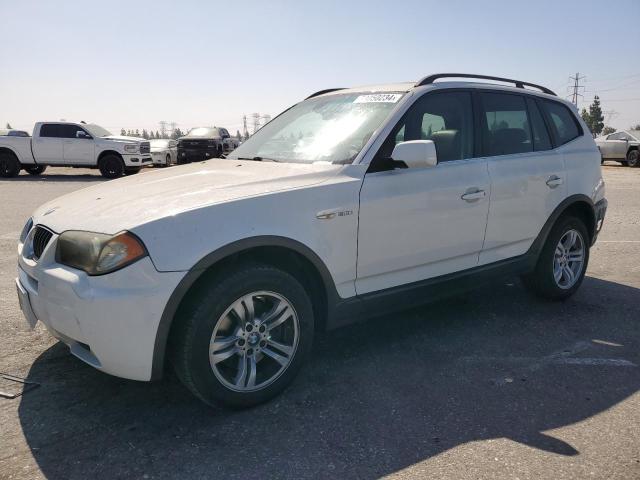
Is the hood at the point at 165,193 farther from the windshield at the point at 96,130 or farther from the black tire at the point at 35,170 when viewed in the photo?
the black tire at the point at 35,170

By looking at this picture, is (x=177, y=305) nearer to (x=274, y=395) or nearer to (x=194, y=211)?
(x=194, y=211)

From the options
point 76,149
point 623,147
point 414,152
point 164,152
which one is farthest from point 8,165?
point 623,147

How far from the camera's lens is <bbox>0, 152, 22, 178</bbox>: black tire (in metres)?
18.4

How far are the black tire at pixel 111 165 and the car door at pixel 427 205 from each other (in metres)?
16.0

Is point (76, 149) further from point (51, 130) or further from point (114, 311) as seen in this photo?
point (114, 311)

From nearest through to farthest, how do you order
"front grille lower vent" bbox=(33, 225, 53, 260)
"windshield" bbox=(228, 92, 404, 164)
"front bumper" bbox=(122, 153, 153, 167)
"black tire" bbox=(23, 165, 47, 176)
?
"front grille lower vent" bbox=(33, 225, 53, 260) < "windshield" bbox=(228, 92, 404, 164) < "front bumper" bbox=(122, 153, 153, 167) < "black tire" bbox=(23, 165, 47, 176)

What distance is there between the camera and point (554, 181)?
A: 4.45 metres

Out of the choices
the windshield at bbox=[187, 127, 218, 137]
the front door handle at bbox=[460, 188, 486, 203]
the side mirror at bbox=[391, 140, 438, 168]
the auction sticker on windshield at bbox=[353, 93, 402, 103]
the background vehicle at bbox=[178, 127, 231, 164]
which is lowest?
the background vehicle at bbox=[178, 127, 231, 164]

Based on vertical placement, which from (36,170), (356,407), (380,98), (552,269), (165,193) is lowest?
(36,170)

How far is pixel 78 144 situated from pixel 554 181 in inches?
667

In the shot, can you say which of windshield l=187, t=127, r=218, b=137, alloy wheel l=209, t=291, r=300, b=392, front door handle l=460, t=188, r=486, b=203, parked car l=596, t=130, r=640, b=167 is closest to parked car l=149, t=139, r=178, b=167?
windshield l=187, t=127, r=218, b=137

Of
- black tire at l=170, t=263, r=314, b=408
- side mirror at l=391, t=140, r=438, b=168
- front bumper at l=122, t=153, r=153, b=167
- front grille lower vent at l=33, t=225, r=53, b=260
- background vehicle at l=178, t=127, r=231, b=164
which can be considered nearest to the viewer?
black tire at l=170, t=263, r=314, b=408

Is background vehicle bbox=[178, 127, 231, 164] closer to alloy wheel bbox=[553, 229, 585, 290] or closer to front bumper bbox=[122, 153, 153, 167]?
front bumper bbox=[122, 153, 153, 167]

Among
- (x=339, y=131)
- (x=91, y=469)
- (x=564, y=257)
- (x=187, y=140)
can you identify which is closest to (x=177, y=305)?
(x=91, y=469)
